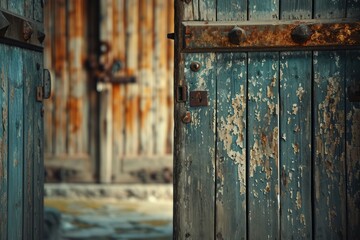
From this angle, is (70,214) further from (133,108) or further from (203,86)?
(203,86)

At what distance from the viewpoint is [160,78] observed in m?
5.84

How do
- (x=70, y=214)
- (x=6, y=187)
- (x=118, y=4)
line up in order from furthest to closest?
(x=118, y=4) < (x=70, y=214) < (x=6, y=187)

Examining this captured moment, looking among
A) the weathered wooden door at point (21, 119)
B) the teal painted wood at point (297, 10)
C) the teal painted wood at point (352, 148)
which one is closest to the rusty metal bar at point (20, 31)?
the weathered wooden door at point (21, 119)

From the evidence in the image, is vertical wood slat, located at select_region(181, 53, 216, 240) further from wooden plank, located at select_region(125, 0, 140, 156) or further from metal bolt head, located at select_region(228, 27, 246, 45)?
wooden plank, located at select_region(125, 0, 140, 156)

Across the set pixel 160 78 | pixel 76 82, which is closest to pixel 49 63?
pixel 76 82

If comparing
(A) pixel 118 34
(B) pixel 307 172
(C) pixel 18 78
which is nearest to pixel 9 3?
(C) pixel 18 78

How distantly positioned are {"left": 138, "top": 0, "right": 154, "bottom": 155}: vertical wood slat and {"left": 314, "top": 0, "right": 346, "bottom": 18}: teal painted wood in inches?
138

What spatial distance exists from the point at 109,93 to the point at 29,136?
317 centimetres

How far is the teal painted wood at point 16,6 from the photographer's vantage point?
2.41 meters

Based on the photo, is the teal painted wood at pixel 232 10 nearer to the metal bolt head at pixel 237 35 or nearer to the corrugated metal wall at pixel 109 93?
the metal bolt head at pixel 237 35

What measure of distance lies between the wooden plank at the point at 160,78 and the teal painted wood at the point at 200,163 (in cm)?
335

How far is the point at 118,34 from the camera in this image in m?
5.82

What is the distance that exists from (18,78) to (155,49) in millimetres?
3402

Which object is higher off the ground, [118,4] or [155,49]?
[118,4]
